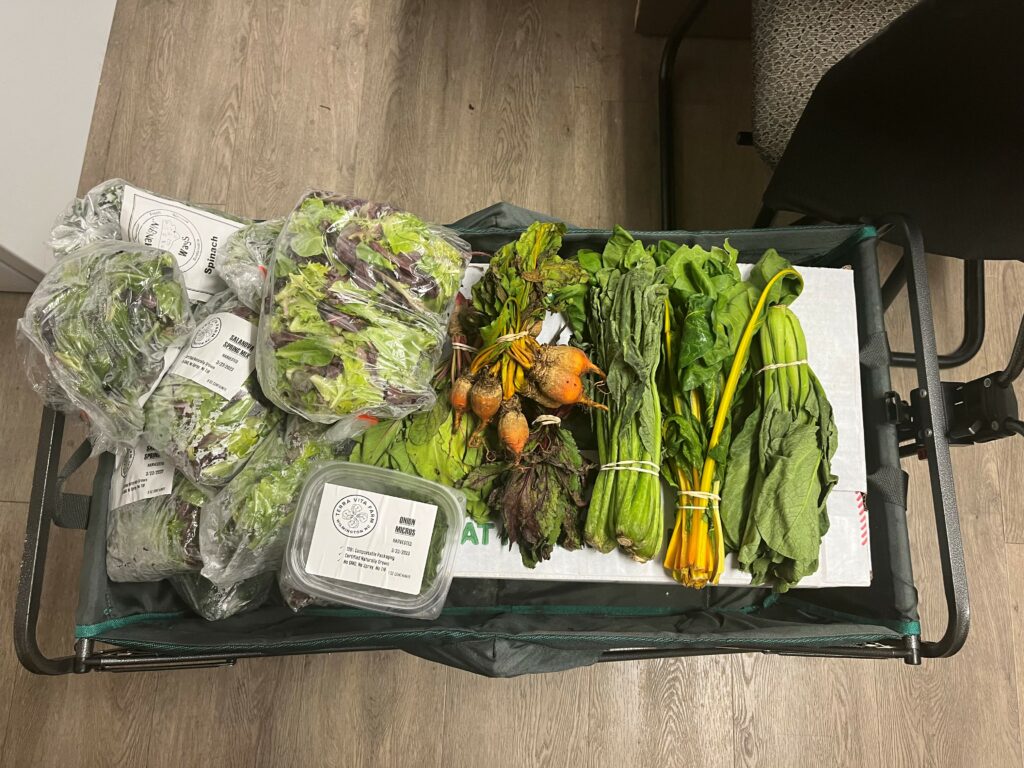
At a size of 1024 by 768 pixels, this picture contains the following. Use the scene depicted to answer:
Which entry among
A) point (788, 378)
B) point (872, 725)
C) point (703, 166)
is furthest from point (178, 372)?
point (872, 725)

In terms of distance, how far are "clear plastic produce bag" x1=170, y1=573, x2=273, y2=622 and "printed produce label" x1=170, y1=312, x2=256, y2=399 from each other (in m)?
0.34

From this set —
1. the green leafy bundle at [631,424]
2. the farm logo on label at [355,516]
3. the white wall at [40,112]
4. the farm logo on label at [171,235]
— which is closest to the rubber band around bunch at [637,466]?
the green leafy bundle at [631,424]

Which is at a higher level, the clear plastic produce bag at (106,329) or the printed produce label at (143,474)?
the clear plastic produce bag at (106,329)

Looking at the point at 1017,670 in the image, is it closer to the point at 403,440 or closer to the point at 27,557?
the point at 403,440

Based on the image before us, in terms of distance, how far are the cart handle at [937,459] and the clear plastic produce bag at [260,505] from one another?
0.87m

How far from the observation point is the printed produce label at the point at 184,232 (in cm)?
93

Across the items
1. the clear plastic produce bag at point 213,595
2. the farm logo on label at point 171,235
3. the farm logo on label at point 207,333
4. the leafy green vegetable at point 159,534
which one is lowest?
the clear plastic produce bag at point 213,595

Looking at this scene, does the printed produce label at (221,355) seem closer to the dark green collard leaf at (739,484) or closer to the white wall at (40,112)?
the dark green collard leaf at (739,484)

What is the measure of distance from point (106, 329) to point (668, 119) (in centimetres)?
143

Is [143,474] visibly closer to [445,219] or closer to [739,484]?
[739,484]

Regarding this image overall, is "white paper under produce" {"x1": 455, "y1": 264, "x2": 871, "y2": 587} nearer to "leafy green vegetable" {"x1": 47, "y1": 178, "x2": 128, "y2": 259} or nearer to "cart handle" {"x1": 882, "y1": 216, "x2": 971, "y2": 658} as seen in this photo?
"cart handle" {"x1": 882, "y1": 216, "x2": 971, "y2": 658}

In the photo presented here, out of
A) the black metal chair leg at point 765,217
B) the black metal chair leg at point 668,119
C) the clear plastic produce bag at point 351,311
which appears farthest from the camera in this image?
the black metal chair leg at point 668,119

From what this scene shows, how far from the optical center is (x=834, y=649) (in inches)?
35.4

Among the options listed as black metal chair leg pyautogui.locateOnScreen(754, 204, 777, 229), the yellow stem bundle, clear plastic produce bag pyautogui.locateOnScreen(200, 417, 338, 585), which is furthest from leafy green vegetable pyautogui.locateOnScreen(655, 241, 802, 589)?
clear plastic produce bag pyautogui.locateOnScreen(200, 417, 338, 585)
